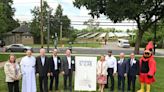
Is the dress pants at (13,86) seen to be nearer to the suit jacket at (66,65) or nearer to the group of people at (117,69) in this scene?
the suit jacket at (66,65)

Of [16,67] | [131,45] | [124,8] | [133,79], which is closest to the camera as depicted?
[16,67]

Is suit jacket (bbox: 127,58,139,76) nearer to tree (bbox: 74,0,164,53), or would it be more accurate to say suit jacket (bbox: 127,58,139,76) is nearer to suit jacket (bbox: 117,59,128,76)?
suit jacket (bbox: 117,59,128,76)

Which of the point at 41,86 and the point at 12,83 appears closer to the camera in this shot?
the point at 12,83

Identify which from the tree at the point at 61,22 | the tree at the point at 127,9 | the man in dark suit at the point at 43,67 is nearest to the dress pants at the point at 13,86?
the man in dark suit at the point at 43,67

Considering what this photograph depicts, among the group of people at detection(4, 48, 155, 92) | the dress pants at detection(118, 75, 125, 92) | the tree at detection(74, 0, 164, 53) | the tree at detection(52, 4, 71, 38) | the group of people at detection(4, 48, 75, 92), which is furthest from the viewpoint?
the tree at detection(52, 4, 71, 38)

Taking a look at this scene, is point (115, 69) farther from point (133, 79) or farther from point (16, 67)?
point (16, 67)

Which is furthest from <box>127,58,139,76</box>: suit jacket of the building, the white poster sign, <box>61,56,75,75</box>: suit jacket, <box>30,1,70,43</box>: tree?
the building

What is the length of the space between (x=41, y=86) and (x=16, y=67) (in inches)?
68.1

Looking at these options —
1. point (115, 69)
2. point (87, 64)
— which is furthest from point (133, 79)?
point (87, 64)

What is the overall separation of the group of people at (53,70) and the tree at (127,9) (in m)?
22.8

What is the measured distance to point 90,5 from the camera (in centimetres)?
4269

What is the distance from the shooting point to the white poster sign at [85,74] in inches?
630

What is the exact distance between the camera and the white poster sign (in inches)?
630

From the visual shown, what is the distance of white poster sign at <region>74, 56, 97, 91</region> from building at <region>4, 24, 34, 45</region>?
7626cm
